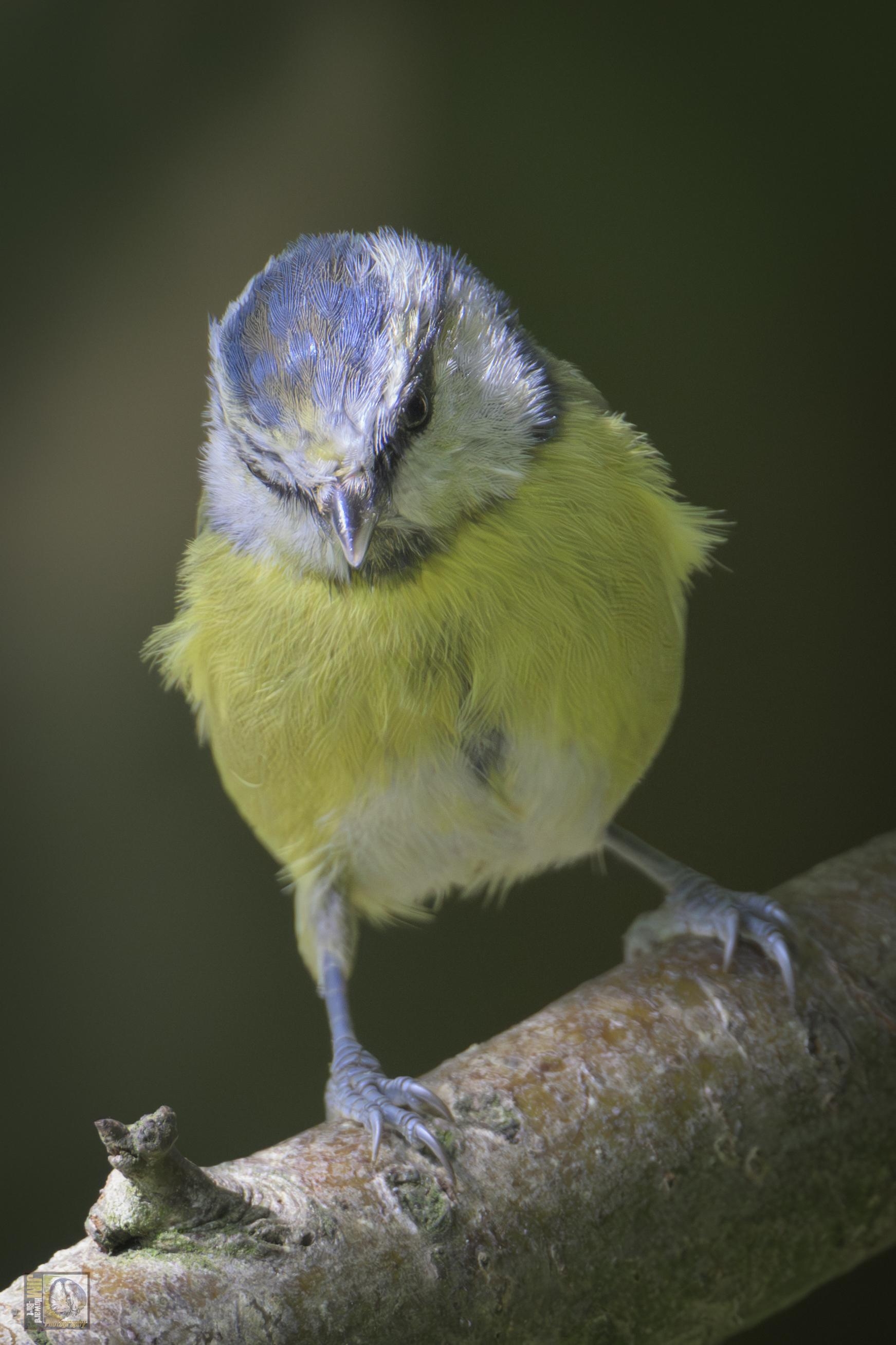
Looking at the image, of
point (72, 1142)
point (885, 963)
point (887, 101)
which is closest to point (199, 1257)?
point (885, 963)

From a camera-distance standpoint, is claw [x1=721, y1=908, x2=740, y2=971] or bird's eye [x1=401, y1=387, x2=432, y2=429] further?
claw [x1=721, y1=908, x2=740, y2=971]

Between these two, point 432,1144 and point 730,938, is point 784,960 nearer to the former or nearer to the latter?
point 730,938

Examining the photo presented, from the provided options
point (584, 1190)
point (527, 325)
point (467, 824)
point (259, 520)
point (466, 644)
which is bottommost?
point (584, 1190)

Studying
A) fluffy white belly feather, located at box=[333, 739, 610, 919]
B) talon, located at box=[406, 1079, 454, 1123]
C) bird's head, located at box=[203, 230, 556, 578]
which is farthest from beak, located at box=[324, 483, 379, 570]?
talon, located at box=[406, 1079, 454, 1123]

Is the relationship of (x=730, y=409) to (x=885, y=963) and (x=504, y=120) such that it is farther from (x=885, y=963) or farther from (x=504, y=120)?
(x=885, y=963)

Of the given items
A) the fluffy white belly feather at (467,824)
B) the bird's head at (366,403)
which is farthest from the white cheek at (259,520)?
the fluffy white belly feather at (467,824)

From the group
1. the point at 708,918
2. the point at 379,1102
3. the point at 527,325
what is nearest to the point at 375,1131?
the point at 379,1102

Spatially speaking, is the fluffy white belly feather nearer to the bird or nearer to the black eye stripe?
the bird
